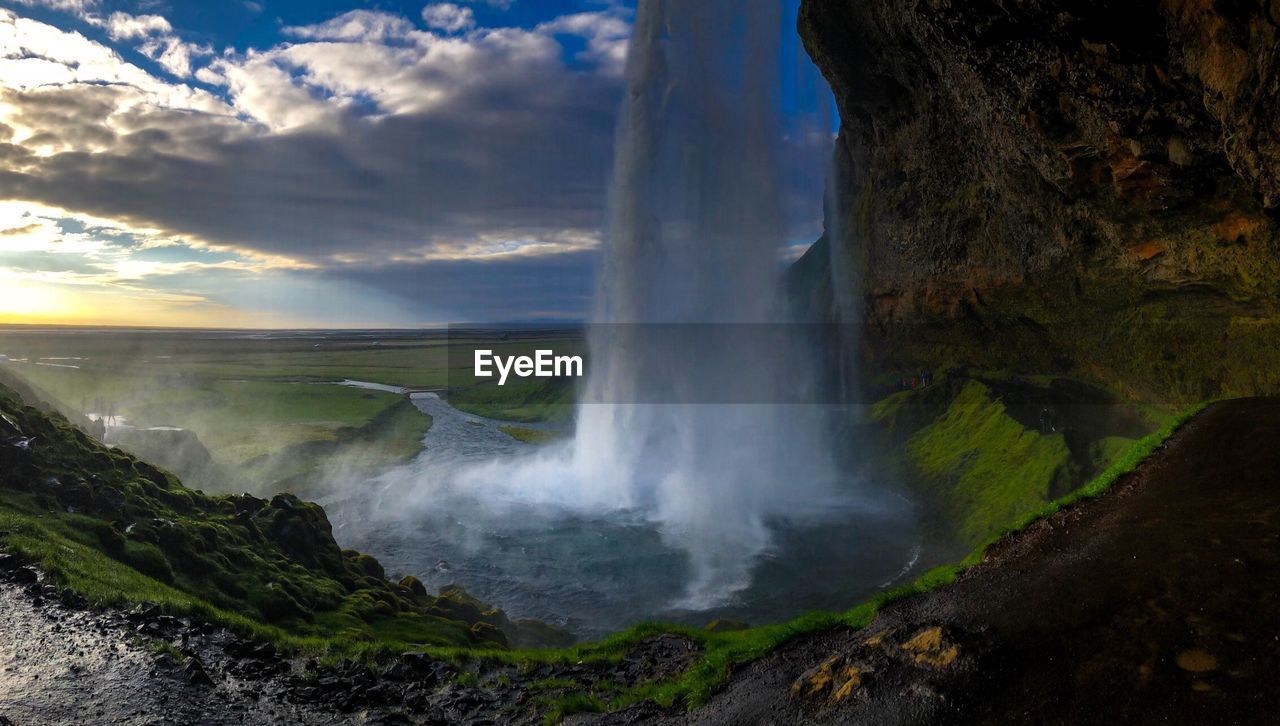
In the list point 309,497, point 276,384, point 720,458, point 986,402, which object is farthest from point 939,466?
point 276,384

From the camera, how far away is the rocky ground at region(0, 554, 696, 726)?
1197 cm

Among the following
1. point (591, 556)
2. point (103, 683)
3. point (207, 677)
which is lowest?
point (591, 556)

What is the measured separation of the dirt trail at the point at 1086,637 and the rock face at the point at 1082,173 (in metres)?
8.88

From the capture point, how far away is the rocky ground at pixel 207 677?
1197 cm

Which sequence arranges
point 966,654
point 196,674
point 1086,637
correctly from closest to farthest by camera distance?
point 1086,637
point 966,654
point 196,674

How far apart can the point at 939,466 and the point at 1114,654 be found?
35.0 m

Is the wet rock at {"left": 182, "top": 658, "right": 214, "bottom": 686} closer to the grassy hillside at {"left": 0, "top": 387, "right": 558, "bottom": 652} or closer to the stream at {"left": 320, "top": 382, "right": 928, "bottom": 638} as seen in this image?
the grassy hillside at {"left": 0, "top": 387, "right": 558, "bottom": 652}

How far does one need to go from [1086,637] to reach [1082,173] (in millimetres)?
18956

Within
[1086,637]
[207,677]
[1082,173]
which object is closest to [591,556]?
[207,677]

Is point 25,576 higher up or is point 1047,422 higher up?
point 1047,422

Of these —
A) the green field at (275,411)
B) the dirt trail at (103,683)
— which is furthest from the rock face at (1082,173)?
the green field at (275,411)

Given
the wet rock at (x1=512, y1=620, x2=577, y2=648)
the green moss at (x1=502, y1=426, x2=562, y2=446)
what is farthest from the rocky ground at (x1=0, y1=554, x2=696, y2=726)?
the green moss at (x1=502, y1=426, x2=562, y2=446)

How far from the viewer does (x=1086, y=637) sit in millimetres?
9242

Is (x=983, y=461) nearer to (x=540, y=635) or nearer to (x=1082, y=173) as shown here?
(x=1082, y=173)
